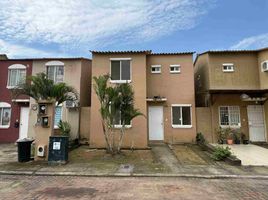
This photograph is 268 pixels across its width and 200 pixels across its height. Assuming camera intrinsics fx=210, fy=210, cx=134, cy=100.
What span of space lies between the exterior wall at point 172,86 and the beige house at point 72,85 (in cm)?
499

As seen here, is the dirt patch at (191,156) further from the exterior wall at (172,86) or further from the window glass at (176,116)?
the window glass at (176,116)

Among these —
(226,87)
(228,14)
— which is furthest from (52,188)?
(228,14)

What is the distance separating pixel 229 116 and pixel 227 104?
0.89 metres

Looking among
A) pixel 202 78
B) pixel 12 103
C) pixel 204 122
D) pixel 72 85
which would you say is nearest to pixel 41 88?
pixel 72 85

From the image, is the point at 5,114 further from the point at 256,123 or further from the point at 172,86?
the point at 256,123

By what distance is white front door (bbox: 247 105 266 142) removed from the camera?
15188 mm

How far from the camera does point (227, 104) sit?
51.1 feet

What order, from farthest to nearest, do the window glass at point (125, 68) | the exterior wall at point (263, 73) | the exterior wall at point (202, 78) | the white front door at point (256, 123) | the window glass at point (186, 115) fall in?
the exterior wall at point (202, 78) < the window glass at point (186, 115) < the white front door at point (256, 123) < the exterior wall at point (263, 73) < the window glass at point (125, 68)

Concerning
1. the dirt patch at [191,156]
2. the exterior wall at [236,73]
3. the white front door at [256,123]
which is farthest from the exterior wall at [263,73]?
the dirt patch at [191,156]

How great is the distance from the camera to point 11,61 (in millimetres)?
16969

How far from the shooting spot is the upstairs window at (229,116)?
1538cm

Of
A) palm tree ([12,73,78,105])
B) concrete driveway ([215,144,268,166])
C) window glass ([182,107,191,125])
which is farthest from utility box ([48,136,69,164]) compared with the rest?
window glass ([182,107,191,125])

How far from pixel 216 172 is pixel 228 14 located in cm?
1121

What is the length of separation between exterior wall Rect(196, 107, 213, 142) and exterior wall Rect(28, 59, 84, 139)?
881 cm
